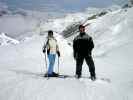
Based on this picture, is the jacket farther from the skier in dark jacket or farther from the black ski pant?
the black ski pant

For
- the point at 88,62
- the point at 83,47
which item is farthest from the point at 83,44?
the point at 88,62

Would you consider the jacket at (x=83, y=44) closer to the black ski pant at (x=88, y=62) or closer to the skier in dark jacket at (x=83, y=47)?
the skier in dark jacket at (x=83, y=47)

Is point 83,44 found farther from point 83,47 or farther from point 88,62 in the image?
point 88,62

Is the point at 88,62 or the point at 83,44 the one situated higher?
the point at 83,44

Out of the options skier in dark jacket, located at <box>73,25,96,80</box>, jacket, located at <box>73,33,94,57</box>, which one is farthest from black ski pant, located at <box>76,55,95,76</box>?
jacket, located at <box>73,33,94,57</box>

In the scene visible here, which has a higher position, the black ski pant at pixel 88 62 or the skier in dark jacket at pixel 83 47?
the skier in dark jacket at pixel 83 47

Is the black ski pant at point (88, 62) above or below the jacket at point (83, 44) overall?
below

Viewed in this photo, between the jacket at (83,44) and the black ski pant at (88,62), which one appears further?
the black ski pant at (88,62)

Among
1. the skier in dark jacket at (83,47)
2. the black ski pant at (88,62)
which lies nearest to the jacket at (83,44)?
the skier in dark jacket at (83,47)

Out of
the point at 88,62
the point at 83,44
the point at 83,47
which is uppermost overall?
the point at 83,44

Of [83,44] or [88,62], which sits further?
[88,62]

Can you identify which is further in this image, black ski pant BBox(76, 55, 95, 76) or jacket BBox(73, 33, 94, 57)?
black ski pant BBox(76, 55, 95, 76)

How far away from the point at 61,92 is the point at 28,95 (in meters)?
1.30

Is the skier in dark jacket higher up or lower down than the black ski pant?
higher up
